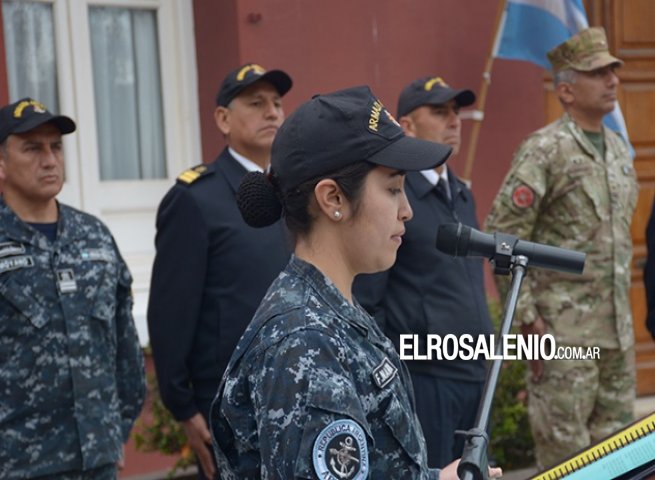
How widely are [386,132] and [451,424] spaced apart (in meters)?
2.14

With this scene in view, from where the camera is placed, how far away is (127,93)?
19.8 ft

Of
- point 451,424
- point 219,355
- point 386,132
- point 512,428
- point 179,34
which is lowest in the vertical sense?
point 512,428

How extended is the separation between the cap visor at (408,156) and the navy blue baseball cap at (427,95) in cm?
247

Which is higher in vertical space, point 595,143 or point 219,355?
point 595,143

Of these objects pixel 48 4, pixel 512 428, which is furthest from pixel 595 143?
pixel 48 4

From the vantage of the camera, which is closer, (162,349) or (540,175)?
(162,349)

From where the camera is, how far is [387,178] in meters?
1.99

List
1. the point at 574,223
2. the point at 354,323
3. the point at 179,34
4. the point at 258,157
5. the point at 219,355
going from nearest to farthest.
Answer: the point at 354,323 → the point at 219,355 → the point at 258,157 → the point at 574,223 → the point at 179,34

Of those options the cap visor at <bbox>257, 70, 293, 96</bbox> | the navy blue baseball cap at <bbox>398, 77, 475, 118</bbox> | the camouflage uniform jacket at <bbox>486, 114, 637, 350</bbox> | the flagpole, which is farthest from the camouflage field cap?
the cap visor at <bbox>257, 70, 293, 96</bbox>

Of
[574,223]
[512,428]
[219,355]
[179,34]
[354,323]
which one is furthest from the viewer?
[179,34]

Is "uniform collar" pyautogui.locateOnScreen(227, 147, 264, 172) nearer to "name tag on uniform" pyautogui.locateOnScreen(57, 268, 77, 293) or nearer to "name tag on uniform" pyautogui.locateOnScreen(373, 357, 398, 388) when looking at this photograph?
"name tag on uniform" pyautogui.locateOnScreen(57, 268, 77, 293)

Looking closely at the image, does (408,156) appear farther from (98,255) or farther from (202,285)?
(98,255)

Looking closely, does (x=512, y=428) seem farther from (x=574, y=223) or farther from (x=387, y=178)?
(x=387, y=178)

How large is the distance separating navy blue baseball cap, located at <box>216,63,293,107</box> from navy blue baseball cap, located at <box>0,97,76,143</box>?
0.56 meters
